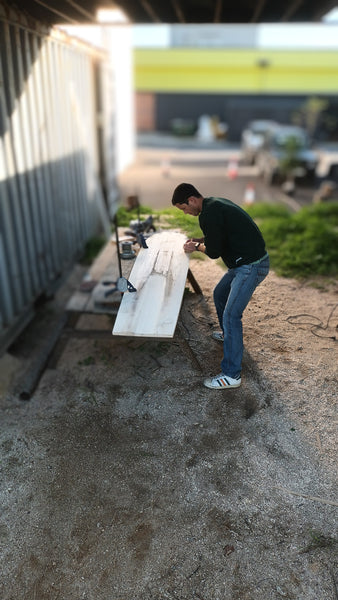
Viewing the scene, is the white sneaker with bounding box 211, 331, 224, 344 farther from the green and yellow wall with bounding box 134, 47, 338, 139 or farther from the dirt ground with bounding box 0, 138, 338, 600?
the green and yellow wall with bounding box 134, 47, 338, 139

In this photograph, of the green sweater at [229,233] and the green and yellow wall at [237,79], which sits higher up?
the green and yellow wall at [237,79]

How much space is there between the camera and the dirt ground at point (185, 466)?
3053mm

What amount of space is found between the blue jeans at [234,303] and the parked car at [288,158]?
38.2ft

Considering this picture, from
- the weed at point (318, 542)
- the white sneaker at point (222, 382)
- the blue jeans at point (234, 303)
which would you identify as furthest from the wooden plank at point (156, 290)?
the weed at point (318, 542)

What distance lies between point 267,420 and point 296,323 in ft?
3.53

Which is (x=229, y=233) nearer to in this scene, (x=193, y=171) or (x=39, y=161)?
(x=39, y=161)

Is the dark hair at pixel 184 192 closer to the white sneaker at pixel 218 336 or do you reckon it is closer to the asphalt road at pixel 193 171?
the asphalt road at pixel 193 171

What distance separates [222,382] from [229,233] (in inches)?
57.4

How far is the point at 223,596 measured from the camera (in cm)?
291

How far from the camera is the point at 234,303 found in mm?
3885

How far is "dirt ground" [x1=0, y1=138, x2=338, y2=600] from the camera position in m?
3.05

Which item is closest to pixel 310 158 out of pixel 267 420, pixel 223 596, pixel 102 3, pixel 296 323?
pixel 102 3

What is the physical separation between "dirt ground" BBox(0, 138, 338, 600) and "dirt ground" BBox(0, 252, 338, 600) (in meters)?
0.01

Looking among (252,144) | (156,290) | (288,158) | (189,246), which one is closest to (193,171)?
(252,144)
